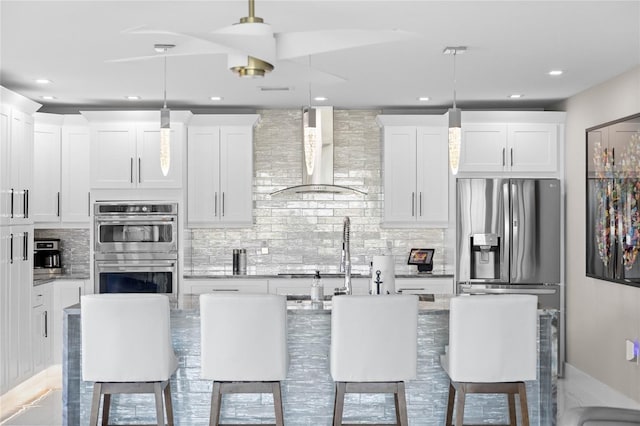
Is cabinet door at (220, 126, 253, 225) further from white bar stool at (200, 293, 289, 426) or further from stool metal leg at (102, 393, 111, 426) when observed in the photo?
white bar stool at (200, 293, 289, 426)

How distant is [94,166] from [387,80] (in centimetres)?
285

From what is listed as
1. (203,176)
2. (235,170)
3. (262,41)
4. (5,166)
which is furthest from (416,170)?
(262,41)

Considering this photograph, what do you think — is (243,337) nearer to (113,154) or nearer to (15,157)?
(15,157)

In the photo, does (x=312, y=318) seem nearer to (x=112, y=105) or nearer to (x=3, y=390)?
(x=3, y=390)

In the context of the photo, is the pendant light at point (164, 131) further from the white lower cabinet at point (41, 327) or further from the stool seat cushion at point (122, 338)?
the white lower cabinet at point (41, 327)

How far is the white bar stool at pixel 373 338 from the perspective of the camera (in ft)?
12.6

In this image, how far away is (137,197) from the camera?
6.76 m

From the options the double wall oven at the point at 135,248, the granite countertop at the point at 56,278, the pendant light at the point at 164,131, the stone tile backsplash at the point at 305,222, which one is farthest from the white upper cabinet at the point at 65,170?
the pendant light at the point at 164,131

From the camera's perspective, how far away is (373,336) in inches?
151

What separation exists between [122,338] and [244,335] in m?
0.65

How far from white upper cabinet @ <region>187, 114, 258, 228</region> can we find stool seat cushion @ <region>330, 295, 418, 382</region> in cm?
328

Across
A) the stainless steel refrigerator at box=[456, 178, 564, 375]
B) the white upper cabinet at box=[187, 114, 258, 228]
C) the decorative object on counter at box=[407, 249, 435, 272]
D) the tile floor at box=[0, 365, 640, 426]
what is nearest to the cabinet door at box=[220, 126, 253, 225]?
the white upper cabinet at box=[187, 114, 258, 228]

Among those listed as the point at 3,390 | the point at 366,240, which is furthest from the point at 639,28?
the point at 3,390

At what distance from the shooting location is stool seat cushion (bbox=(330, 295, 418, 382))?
384 centimetres
